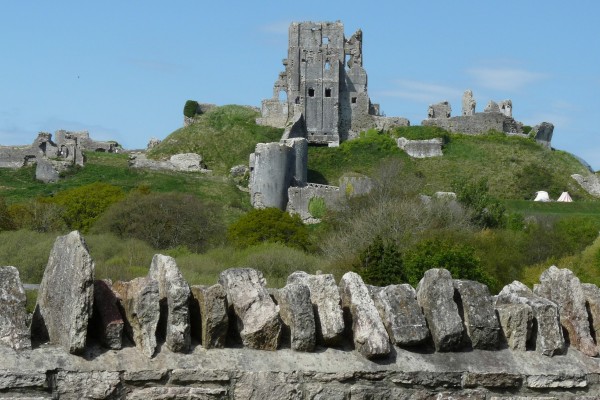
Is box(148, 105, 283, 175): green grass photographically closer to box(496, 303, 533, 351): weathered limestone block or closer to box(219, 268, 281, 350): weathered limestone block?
box(496, 303, 533, 351): weathered limestone block

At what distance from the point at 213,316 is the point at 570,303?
7.52 feet

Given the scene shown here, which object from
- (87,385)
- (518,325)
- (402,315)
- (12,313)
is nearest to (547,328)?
(518,325)

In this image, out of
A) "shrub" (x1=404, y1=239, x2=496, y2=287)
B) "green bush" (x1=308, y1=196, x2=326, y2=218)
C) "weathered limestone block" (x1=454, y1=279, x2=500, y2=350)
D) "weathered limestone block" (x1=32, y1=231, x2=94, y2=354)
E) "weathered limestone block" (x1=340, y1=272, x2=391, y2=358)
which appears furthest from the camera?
"green bush" (x1=308, y1=196, x2=326, y2=218)

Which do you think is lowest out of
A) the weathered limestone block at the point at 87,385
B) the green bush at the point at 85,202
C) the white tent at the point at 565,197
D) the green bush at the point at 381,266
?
the weathered limestone block at the point at 87,385

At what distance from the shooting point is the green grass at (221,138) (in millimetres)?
75625

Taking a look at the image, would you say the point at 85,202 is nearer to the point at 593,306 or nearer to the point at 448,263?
the point at 448,263

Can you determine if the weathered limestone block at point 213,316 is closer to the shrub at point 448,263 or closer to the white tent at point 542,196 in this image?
the shrub at point 448,263

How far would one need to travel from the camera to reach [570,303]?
725 centimetres

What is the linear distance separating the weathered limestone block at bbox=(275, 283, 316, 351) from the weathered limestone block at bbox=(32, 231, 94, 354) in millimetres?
1065

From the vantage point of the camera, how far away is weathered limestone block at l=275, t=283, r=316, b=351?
6355 millimetres

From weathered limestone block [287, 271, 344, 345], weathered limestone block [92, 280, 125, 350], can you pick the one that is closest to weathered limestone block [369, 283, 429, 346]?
weathered limestone block [287, 271, 344, 345]

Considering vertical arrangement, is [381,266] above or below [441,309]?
above

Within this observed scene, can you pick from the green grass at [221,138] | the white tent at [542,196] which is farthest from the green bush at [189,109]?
the white tent at [542,196]

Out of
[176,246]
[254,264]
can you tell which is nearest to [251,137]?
[176,246]
